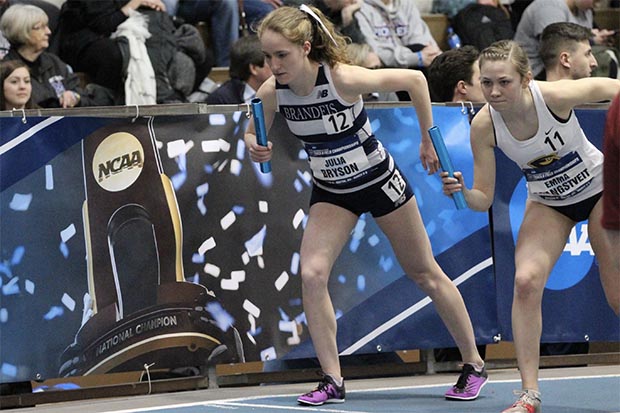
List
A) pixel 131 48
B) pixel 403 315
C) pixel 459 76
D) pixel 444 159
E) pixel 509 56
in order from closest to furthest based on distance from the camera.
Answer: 1. pixel 509 56
2. pixel 444 159
3. pixel 403 315
4. pixel 459 76
5. pixel 131 48

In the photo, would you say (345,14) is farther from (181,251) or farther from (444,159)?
(444,159)

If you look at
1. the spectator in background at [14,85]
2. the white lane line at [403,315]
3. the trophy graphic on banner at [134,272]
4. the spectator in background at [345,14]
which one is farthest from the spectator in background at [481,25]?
the trophy graphic on banner at [134,272]

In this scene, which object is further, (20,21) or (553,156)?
(20,21)

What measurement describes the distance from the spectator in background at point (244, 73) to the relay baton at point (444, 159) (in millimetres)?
2550

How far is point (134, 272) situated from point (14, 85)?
1.81 meters

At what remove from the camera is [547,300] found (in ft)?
25.6

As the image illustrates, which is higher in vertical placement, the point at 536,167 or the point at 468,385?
the point at 536,167

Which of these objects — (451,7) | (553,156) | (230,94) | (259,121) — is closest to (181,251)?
(259,121)

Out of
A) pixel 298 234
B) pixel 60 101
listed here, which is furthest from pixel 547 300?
pixel 60 101

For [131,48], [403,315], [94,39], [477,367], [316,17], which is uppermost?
[94,39]

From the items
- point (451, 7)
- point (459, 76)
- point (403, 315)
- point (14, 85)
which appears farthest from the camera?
point (451, 7)

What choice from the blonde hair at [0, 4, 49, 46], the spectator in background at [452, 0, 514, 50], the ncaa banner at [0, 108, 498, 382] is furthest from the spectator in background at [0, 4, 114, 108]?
the spectator in background at [452, 0, 514, 50]

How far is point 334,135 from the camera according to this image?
253 inches

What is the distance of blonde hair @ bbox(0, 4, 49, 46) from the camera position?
8.77 m
